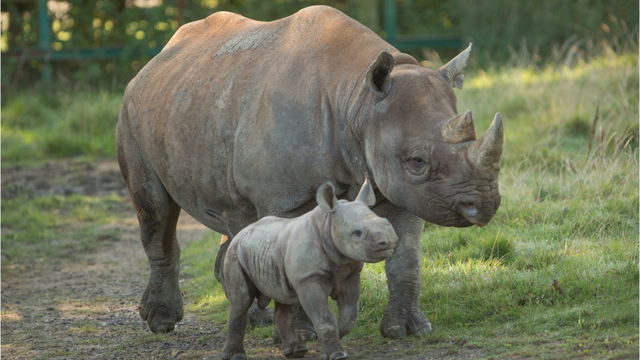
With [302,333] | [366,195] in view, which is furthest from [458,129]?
[302,333]

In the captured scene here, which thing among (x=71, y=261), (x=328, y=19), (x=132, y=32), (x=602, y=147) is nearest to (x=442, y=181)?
(x=328, y=19)

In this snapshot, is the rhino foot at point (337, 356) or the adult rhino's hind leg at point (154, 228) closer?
the rhino foot at point (337, 356)

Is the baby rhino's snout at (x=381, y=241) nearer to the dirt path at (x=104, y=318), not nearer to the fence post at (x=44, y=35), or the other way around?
the dirt path at (x=104, y=318)

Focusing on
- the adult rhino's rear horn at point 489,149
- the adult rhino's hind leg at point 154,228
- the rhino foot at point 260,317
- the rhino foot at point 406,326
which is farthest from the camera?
the adult rhino's hind leg at point 154,228

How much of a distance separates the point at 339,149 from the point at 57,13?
12333 millimetres

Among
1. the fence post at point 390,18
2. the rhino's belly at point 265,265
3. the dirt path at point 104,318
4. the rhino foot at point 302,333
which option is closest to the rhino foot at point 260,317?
the dirt path at point 104,318

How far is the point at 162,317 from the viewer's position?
571 cm

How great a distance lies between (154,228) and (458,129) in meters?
2.88

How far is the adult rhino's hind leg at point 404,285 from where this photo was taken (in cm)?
469

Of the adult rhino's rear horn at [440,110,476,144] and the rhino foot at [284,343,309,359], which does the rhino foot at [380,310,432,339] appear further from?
the adult rhino's rear horn at [440,110,476,144]

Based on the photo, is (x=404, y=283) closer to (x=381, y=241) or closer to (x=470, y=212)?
(x=470, y=212)

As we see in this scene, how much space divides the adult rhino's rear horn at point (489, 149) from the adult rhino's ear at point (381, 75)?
24.8 inches

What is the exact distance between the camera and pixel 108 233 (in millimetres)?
9109

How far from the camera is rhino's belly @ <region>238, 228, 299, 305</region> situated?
160 inches
